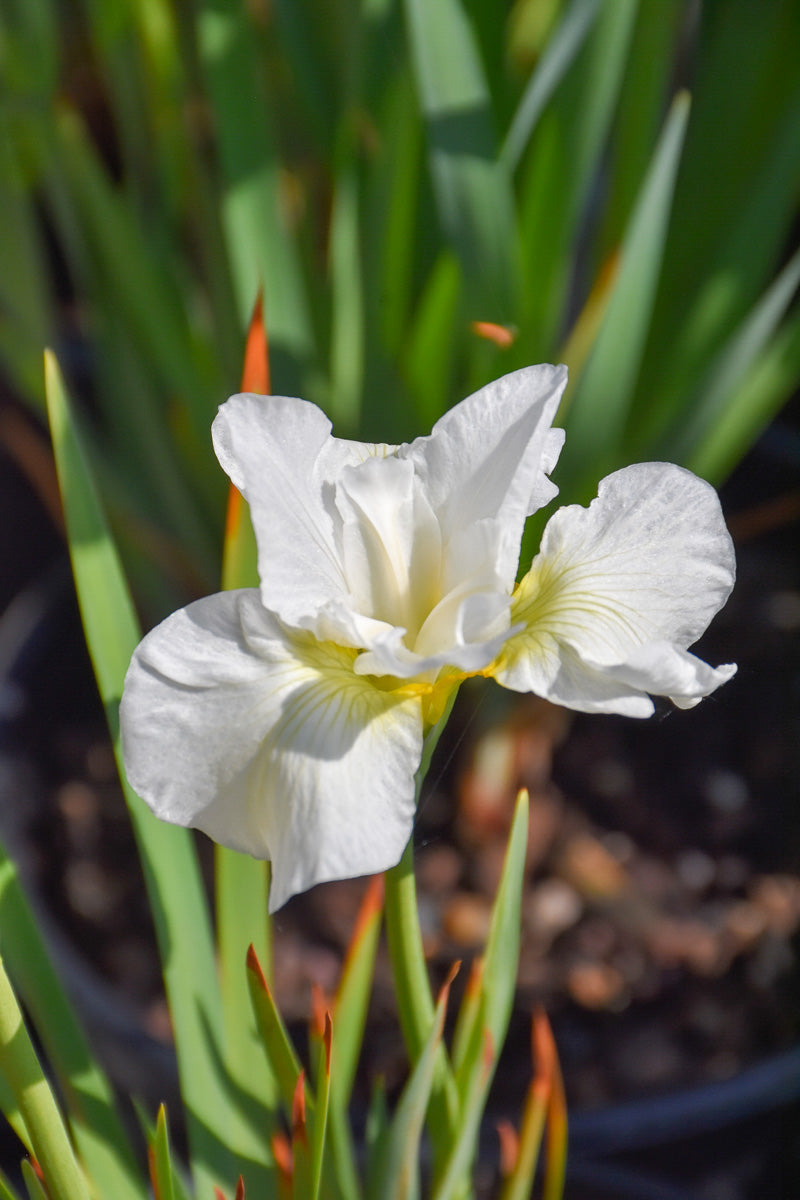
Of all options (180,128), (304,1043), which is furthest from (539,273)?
(304,1043)

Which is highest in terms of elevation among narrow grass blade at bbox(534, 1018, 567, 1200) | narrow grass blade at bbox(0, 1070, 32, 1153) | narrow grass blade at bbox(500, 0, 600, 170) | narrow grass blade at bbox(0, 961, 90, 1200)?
narrow grass blade at bbox(500, 0, 600, 170)

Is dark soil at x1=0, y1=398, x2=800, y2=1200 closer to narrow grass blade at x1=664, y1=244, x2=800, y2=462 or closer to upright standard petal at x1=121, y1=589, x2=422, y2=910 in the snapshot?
narrow grass blade at x1=664, y1=244, x2=800, y2=462

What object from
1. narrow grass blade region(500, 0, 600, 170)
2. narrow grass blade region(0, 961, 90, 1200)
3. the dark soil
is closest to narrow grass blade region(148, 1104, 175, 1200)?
narrow grass blade region(0, 961, 90, 1200)

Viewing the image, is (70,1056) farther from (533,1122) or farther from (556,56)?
(556,56)

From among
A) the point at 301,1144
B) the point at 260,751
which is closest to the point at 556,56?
the point at 260,751

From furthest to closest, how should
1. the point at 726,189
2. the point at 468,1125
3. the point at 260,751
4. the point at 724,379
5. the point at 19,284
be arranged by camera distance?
the point at 19,284
the point at 726,189
the point at 724,379
the point at 468,1125
the point at 260,751

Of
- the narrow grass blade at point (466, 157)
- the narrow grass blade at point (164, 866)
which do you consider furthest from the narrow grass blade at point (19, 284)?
the narrow grass blade at point (164, 866)
